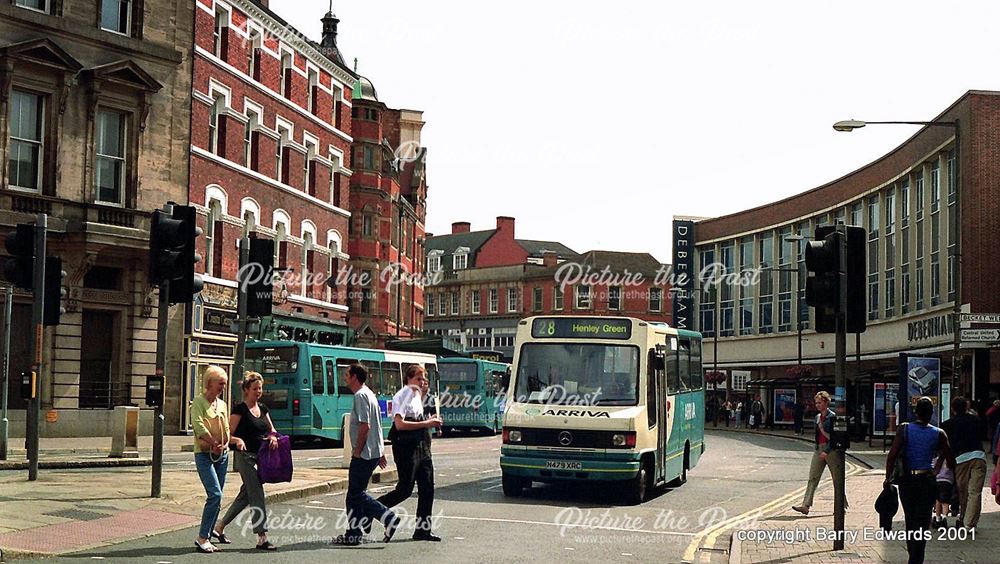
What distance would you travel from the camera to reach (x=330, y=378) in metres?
33.5

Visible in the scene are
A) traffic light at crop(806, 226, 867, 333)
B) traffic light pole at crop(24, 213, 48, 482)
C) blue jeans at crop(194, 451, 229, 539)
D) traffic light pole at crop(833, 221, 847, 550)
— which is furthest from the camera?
traffic light pole at crop(24, 213, 48, 482)

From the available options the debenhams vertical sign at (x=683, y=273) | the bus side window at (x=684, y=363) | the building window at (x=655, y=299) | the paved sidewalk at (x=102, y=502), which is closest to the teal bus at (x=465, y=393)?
the paved sidewalk at (x=102, y=502)

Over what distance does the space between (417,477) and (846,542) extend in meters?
4.86

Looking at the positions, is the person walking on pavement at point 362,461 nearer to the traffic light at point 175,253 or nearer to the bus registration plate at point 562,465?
the traffic light at point 175,253

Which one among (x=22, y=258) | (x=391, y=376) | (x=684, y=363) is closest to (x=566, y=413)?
(x=684, y=363)

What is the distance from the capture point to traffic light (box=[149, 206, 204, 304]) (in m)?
15.6

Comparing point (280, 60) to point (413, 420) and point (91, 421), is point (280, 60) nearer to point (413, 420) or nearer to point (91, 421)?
point (91, 421)

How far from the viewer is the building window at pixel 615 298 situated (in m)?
98.4

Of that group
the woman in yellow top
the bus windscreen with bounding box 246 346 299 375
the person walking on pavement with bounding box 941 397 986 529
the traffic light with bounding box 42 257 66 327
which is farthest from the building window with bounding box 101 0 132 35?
the person walking on pavement with bounding box 941 397 986 529

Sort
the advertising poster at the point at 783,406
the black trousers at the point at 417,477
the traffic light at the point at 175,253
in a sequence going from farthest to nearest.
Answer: the advertising poster at the point at 783,406
the traffic light at the point at 175,253
the black trousers at the point at 417,477

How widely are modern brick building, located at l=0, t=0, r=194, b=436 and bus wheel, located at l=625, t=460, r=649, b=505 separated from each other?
16669 millimetres

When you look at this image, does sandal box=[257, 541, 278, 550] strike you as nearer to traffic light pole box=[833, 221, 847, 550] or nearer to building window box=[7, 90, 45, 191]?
traffic light pole box=[833, 221, 847, 550]

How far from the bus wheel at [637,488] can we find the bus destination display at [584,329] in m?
2.01

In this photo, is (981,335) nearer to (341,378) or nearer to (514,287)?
(341,378)
